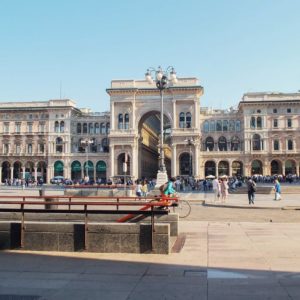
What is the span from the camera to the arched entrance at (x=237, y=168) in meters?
90.8

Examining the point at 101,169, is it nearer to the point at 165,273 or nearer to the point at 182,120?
the point at 182,120

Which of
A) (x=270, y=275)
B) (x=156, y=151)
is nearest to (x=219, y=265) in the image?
(x=270, y=275)

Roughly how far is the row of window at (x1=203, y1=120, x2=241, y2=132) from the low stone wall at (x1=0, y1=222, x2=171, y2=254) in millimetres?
86327

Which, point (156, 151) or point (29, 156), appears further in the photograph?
point (156, 151)

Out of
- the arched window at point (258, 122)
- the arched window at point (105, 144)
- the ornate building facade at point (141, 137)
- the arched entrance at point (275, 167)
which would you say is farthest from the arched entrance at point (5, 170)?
the arched entrance at point (275, 167)

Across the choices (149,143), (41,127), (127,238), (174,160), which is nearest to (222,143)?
(174,160)

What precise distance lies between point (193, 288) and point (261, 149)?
8428cm

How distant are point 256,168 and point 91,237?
82.8 m

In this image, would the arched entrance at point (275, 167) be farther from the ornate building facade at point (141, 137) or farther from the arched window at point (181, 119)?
the arched window at point (181, 119)

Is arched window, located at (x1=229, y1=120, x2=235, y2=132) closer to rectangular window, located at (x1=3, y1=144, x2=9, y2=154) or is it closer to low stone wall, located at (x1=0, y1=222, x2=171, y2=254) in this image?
rectangular window, located at (x1=3, y1=144, x2=9, y2=154)

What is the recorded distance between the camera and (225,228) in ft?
47.7

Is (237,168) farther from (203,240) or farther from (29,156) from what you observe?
(203,240)

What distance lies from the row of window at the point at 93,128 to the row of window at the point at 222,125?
22.1m

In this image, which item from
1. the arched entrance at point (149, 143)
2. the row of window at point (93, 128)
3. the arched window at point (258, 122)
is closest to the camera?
the arched window at point (258, 122)
